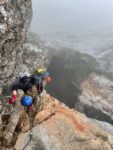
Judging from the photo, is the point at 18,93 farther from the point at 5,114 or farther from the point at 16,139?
the point at 16,139

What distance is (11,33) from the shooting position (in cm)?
3606

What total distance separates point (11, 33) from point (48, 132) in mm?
12727

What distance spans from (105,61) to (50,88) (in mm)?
45202

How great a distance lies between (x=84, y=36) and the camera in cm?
19262

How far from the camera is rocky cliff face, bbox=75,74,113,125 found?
2677 inches

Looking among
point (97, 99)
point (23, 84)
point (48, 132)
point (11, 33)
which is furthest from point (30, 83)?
point (97, 99)

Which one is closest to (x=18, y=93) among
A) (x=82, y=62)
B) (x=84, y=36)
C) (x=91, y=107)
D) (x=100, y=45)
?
(x=91, y=107)

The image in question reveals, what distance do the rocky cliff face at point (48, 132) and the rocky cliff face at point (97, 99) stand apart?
122ft

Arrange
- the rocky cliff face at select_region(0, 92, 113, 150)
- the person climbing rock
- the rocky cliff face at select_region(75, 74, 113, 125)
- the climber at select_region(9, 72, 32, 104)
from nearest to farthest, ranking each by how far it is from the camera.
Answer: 1. the rocky cliff face at select_region(0, 92, 113, 150)
2. the climber at select_region(9, 72, 32, 104)
3. the person climbing rock
4. the rocky cliff face at select_region(75, 74, 113, 125)

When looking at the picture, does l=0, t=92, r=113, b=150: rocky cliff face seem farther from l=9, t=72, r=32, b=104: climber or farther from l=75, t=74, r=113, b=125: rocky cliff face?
l=75, t=74, r=113, b=125: rocky cliff face

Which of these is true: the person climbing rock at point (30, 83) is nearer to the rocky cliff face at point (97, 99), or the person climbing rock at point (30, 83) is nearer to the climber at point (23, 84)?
the climber at point (23, 84)

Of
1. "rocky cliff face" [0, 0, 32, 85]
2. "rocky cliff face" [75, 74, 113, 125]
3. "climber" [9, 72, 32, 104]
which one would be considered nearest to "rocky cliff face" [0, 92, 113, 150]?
"climber" [9, 72, 32, 104]

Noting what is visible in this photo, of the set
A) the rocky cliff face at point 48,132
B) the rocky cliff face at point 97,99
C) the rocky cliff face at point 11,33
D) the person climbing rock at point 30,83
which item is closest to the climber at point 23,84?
the person climbing rock at point 30,83

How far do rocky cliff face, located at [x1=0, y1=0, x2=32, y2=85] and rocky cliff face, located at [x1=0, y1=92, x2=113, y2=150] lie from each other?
808 cm
